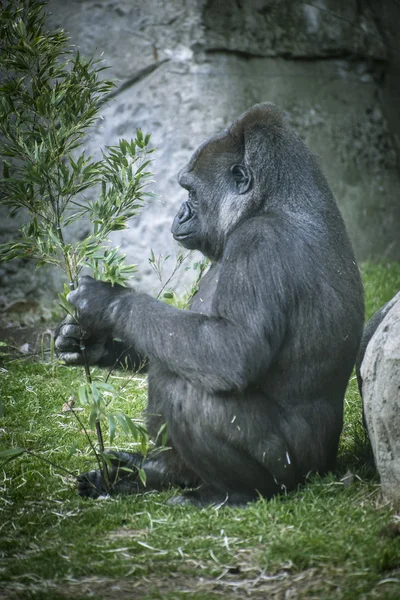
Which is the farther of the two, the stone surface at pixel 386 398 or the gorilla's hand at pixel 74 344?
the gorilla's hand at pixel 74 344

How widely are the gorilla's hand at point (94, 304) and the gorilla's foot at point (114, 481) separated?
2.00 feet

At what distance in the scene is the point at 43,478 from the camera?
402 centimetres

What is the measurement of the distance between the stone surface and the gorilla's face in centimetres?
96

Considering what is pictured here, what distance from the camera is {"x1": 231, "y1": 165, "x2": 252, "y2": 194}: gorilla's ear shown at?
12.7 feet

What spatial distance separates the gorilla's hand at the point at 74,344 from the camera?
148 inches

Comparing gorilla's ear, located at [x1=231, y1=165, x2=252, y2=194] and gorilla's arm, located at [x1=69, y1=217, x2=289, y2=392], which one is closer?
gorilla's arm, located at [x1=69, y1=217, x2=289, y2=392]

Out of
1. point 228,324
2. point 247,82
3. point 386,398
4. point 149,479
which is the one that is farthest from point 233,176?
point 247,82

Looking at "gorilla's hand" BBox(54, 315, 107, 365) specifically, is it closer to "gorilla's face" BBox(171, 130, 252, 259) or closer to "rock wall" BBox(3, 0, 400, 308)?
"gorilla's face" BBox(171, 130, 252, 259)

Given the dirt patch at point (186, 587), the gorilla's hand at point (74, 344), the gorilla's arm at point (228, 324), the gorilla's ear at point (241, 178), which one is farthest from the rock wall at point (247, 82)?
the dirt patch at point (186, 587)

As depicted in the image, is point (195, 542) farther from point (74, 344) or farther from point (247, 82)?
point (247, 82)

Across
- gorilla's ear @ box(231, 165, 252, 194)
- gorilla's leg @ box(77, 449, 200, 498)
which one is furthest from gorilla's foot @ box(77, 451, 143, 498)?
gorilla's ear @ box(231, 165, 252, 194)

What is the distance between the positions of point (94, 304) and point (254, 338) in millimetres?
769

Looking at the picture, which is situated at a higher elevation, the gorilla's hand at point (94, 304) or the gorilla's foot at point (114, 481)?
the gorilla's hand at point (94, 304)

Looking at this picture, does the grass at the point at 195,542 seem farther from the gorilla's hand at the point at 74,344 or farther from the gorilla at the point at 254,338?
the gorilla's hand at the point at 74,344
